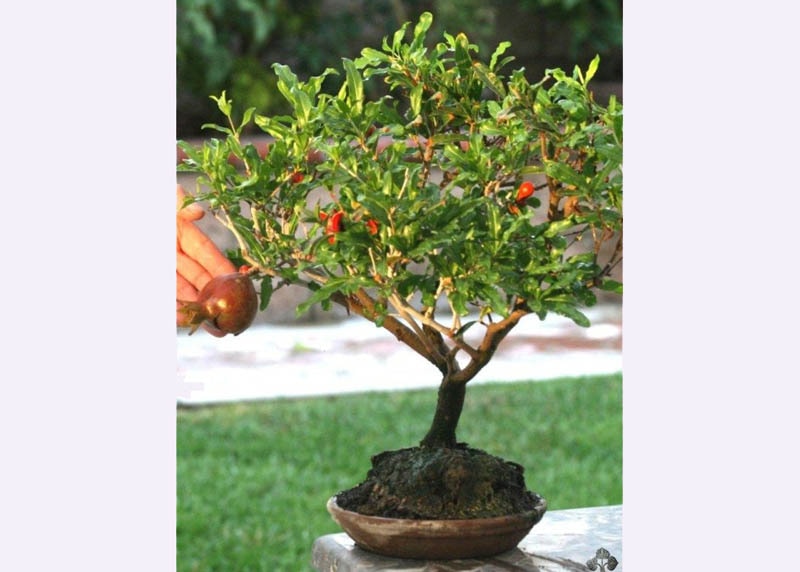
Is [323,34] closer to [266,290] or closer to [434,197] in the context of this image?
[266,290]

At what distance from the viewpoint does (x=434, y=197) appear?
1352mm

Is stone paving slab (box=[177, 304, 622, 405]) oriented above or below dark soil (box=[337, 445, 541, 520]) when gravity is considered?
below

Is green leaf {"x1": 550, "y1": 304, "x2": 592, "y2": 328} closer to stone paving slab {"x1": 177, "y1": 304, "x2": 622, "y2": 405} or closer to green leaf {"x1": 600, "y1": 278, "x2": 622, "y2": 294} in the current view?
green leaf {"x1": 600, "y1": 278, "x2": 622, "y2": 294}

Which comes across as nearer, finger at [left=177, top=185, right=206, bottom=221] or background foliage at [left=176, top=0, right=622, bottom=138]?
finger at [left=177, top=185, right=206, bottom=221]

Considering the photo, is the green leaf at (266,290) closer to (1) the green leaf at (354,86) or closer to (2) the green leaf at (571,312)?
(1) the green leaf at (354,86)

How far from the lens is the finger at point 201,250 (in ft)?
5.09

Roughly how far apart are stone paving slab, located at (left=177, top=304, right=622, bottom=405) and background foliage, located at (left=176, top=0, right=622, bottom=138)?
39.9 inches

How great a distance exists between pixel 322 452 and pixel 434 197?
7.72ft

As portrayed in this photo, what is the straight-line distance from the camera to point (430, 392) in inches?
165

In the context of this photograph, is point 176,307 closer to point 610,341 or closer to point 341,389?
point 341,389

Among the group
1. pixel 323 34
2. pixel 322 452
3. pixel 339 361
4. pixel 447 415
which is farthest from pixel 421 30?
pixel 323 34

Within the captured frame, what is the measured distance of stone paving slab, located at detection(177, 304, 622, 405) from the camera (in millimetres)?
4215

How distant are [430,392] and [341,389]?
1.01ft

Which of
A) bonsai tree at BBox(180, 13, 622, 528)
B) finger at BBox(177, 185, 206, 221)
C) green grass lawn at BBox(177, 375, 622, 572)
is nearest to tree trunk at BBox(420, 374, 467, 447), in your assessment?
bonsai tree at BBox(180, 13, 622, 528)
